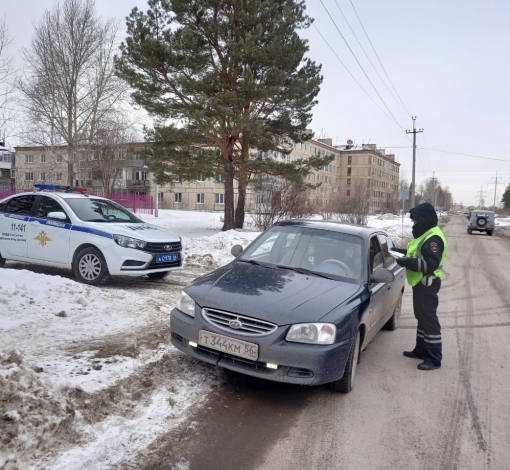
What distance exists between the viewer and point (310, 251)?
15.6 ft

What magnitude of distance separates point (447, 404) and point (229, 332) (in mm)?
2149

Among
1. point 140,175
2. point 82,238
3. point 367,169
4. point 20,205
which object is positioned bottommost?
point 82,238

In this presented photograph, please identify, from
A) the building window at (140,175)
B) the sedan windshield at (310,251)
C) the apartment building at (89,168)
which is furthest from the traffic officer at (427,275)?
the building window at (140,175)

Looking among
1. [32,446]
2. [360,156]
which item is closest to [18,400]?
[32,446]

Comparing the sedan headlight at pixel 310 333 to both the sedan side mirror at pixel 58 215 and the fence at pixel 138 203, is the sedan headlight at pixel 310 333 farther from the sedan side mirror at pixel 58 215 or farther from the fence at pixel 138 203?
the fence at pixel 138 203

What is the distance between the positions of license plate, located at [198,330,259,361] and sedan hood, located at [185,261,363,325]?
0.78ft

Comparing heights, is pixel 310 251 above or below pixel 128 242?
above

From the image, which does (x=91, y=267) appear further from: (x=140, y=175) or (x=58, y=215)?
(x=140, y=175)

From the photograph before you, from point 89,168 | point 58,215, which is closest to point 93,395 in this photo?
point 58,215

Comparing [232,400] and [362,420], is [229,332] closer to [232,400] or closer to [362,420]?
[232,400]

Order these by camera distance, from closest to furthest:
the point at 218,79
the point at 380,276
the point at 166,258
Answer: the point at 380,276 < the point at 166,258 < the point at 218,79

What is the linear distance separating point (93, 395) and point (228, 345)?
1.15 meters

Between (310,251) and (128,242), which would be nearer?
(310,251)

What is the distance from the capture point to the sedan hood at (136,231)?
23.8 ft
